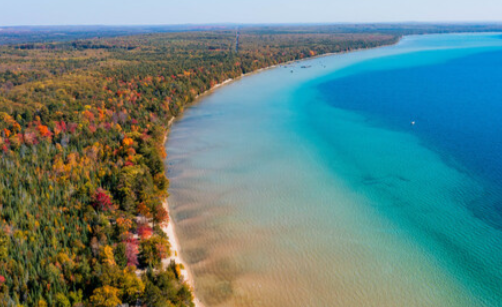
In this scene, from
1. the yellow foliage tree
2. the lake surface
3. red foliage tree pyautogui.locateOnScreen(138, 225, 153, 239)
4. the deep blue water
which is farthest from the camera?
the deep blue water

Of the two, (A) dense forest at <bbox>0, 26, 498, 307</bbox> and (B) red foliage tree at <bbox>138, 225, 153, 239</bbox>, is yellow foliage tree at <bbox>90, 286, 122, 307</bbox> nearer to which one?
(A) dense forest at <bbox>0, 26, 498, 307</bbox>

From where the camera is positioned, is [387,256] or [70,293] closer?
[70,293]

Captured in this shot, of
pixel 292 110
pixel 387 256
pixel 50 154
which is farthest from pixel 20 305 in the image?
pixel 292 110

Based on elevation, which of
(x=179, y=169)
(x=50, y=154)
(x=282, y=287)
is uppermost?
(x=50, y=154)

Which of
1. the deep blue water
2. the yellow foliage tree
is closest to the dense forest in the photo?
the yellow foliage tree

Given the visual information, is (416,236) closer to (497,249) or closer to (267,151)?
(497,249)

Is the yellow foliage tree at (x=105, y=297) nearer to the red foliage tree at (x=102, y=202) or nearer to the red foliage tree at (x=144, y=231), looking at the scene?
the red foliage tree at (x=144, y=231)
